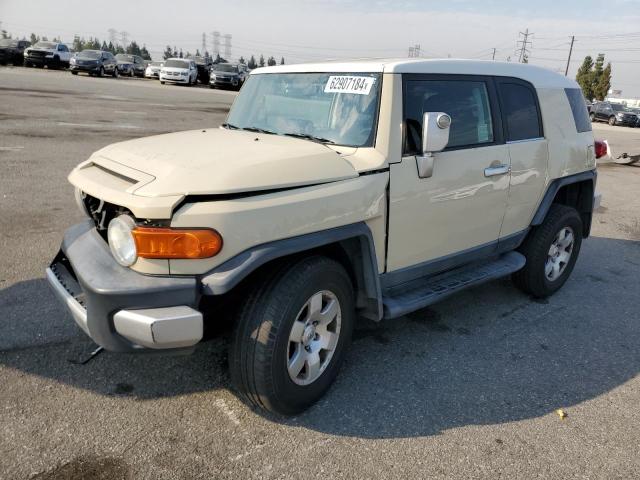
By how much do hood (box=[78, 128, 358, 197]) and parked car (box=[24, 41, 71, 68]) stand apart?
118 ft

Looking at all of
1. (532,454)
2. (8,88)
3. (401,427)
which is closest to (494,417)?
(532,454)

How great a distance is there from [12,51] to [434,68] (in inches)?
1504

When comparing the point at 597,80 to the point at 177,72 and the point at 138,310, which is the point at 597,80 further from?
the point at 138,310

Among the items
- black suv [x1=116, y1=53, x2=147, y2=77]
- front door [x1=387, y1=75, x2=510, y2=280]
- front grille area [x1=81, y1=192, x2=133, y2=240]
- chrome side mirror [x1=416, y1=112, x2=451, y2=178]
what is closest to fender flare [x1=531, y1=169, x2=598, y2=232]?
front door [x1=387, y1=75, x2=510, y2=280]

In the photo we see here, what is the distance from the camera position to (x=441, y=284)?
3.67 metres

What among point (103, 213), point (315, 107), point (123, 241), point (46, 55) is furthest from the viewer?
point (46, 55)

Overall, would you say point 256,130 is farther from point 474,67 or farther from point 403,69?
point 474,67

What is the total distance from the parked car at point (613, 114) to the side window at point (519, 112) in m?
34.4

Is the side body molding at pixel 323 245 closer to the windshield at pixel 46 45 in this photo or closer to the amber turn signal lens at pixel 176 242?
the amber turn signal lens at pixel 176 242

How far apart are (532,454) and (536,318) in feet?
5.90

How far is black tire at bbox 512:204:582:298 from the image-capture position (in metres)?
4.51

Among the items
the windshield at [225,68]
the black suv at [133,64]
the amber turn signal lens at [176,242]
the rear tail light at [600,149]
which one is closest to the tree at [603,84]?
the windshield at [225,68]

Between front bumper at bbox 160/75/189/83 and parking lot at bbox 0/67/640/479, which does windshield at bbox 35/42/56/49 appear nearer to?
front bumper at bbox 160/75/189/83


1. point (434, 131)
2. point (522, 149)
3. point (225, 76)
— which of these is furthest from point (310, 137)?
point (225, 76)
